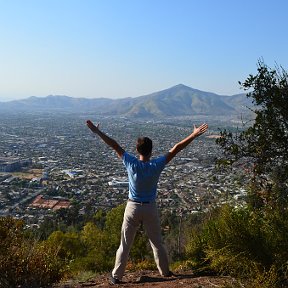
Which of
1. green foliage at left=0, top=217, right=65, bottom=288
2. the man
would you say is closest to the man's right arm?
the man

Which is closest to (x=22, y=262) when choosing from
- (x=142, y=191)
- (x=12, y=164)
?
(x=142, y=191)

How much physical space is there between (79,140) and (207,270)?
78226 millimetres

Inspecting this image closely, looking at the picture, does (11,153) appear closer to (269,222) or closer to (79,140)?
(79,140)

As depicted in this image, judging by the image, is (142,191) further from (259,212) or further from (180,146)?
(259,212)

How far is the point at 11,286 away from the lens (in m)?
4.25

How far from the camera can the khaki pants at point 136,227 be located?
14.4 ft

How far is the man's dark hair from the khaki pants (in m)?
0.51

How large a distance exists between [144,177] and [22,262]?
1.47 meters

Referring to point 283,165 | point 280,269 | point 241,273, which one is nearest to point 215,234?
point 241,273

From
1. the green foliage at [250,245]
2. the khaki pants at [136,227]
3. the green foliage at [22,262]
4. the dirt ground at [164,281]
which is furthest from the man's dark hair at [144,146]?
the green foliage at [22,262]

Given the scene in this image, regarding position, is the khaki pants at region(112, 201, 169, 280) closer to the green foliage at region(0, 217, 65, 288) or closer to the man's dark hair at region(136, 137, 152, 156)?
the man's dark hair at region(136, 137, 152, 156)

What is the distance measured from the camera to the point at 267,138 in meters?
6.57

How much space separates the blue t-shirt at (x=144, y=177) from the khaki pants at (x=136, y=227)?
0.09 m

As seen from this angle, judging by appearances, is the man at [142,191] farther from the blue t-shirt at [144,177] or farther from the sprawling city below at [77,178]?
the sprawling city below at [77,178]
